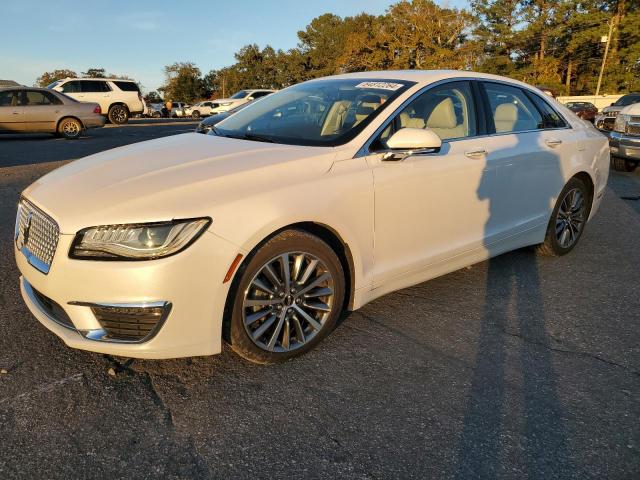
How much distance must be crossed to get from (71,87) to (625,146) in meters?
19.3

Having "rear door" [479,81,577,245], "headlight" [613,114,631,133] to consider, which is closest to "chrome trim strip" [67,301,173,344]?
"rear door" [479,81,577,245]

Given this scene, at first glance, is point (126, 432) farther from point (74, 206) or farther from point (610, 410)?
point (610, 410)

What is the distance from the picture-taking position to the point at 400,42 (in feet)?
179

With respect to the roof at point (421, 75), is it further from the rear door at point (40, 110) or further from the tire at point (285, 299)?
the rear door at point (40, 110)

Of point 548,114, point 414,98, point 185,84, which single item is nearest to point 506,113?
point 548,114

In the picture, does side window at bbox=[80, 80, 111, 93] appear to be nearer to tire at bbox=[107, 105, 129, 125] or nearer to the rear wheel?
tire at bbox=[107, 105, 129, 125]

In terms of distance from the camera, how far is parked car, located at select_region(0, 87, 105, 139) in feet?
48.0

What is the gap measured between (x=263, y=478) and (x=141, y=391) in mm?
861

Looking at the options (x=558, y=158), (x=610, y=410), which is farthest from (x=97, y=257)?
(x=558, y=158)

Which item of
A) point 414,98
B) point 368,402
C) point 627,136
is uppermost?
point 414,98

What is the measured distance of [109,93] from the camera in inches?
837

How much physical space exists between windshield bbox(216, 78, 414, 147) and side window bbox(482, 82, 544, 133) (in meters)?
0.88

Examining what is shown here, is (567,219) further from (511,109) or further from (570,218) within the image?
(511,109)

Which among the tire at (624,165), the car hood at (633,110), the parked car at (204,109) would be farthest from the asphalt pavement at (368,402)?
the parked car at (204,109)
